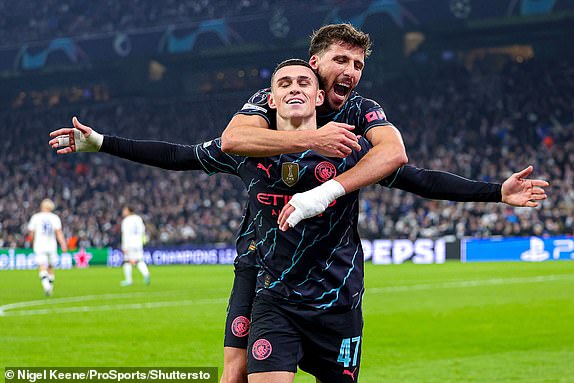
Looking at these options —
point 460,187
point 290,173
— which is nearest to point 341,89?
point 290,173

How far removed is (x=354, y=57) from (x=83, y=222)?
132ft

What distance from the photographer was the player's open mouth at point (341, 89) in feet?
16.3

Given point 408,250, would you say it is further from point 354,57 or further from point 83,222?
point 354,57

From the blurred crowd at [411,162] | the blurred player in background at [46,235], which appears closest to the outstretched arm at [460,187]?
the blurred player in background at [46,235]

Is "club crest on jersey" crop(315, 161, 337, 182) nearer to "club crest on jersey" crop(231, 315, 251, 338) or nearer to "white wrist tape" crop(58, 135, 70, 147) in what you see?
"club crest on jersey" crop(231, 315, 251, 338)

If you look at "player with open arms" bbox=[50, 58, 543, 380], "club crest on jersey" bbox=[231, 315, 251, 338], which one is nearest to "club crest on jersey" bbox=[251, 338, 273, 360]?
"player with open arms" bbox=[50, 58, 543, 380]

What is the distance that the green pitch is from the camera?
35.8 ft

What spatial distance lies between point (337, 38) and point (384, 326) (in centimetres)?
1024

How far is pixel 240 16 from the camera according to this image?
45.1 metres

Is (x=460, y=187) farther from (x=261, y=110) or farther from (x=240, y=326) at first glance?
(x=240, y=326)

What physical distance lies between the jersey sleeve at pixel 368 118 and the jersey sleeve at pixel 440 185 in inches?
12.8

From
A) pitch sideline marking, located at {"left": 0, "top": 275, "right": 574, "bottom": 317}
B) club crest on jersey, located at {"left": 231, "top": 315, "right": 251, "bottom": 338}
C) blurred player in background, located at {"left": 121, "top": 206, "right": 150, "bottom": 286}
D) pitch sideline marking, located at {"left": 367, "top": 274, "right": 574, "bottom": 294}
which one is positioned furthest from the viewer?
blurred player in background, located at {"left": 121, "top": 206, "right": 150, "bottom": 286}

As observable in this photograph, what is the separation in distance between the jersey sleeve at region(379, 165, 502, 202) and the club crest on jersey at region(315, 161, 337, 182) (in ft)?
1.43

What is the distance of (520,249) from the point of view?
109 ft
